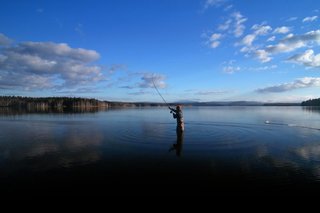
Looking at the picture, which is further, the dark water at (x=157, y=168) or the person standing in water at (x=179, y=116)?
the person standing in water at (x=179, y=116)

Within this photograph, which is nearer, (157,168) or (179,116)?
(157,168)

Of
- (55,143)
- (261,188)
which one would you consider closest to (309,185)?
(261,188)

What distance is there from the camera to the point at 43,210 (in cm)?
866

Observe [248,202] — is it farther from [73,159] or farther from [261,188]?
[73,159]

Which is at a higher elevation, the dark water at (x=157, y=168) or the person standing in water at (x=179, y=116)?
the person standing in water at (x=179, y=116)

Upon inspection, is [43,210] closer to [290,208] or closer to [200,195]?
[200,195]

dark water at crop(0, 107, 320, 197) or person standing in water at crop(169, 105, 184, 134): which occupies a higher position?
person standing in water at crop(169, 105, 184, 134)

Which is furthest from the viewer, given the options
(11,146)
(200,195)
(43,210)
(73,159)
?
(11,146)

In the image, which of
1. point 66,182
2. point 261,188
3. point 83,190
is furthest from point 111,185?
point 261,188

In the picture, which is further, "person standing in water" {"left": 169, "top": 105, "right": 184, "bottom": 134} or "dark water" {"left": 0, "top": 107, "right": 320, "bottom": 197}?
"person standing in water" {"left": 169, "top": 105, "right": 184, "bottom": 134}

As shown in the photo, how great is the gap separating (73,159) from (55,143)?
6.60 m

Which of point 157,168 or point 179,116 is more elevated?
point 179,116

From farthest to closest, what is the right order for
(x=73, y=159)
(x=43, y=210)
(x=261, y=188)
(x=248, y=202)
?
(x=73, y=159)
(x=261, y=188)
(x=248, y=202)
(x=43, y=210)

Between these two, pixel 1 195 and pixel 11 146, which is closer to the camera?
pixel 1 195
